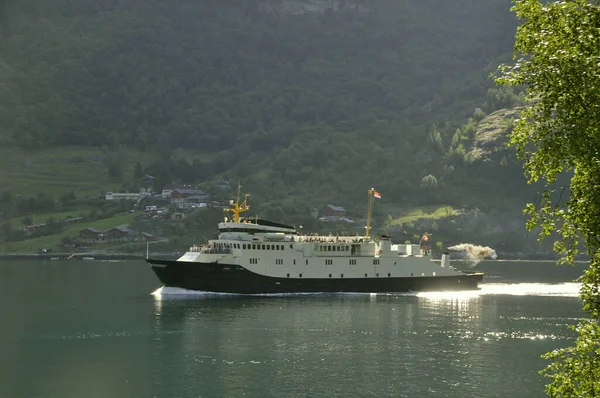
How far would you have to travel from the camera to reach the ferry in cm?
9675

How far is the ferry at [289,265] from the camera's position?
317ft

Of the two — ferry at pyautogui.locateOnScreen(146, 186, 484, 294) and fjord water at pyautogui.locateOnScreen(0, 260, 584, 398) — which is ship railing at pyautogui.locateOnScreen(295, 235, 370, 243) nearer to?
ferry at pyautogui.locateOnScreen(146, 186, 484, 294)

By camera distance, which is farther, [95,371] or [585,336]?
[95,371]

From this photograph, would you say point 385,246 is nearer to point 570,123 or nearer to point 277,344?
point 277,344

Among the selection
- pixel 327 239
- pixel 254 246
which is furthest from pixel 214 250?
pixel 327 239

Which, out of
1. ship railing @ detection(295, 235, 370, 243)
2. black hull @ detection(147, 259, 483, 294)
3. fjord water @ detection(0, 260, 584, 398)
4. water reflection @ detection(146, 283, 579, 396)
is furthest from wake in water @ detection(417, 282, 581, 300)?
ship railing @ detection(295, 235, 370, 243)

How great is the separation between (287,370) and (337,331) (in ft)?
60.6

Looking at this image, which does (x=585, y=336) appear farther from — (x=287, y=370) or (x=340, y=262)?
(x=340, y=262)

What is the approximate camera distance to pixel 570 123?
17.7 metres

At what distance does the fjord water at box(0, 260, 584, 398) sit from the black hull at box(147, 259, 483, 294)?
1.52 metres

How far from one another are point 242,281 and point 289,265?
21.7 ft

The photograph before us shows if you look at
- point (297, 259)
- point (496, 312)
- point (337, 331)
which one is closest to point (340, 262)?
point (297, 259)

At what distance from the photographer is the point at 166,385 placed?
4775 cm

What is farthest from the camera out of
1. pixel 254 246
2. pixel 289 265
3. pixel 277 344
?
pixel 289 265
